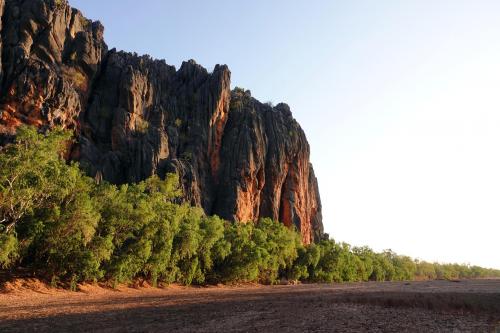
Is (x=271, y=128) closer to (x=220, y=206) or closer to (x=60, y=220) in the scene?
(x=220, y=206)

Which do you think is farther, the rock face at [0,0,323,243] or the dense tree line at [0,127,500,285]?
the rock face at [0,0,323,243]

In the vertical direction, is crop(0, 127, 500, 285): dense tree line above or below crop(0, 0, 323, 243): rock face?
below

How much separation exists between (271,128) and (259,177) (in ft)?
59.5

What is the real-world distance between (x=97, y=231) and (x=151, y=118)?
179 ft

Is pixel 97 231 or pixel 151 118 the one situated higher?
pixel 151 118

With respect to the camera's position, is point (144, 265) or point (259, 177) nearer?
point (144, 265)

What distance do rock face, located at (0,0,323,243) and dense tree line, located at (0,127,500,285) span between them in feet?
71.7

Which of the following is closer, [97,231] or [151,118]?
[97,231]

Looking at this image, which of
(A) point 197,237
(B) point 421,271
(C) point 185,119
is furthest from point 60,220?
(B) point 421,271

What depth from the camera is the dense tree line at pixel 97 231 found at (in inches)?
1336

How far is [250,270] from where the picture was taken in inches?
2670

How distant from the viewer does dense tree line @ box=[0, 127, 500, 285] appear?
111ft

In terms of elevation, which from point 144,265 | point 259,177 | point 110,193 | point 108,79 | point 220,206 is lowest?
point 144,265

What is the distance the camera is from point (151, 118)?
9438 centimetres
